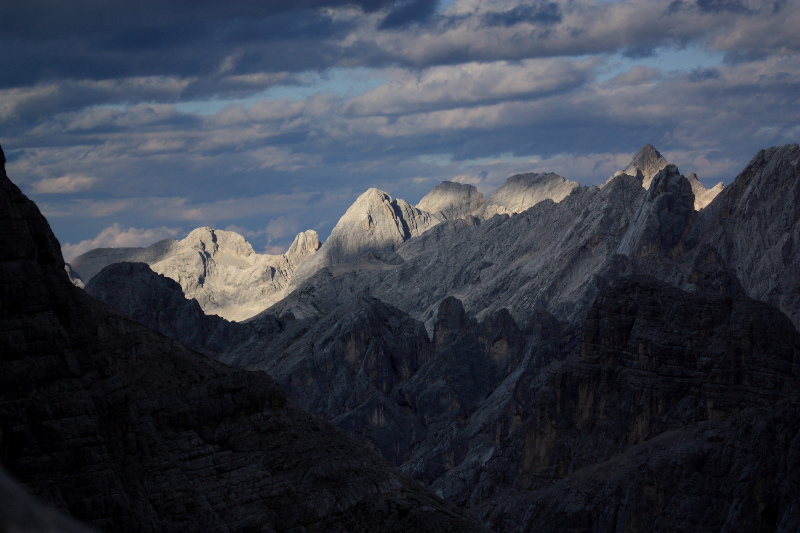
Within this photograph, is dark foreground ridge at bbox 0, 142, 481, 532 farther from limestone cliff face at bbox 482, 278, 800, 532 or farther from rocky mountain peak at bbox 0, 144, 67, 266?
limestone cliff face at bbox 482, 278, 800, 532

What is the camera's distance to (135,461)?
4575cm

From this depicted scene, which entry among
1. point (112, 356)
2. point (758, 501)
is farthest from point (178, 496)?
point (758, 501)

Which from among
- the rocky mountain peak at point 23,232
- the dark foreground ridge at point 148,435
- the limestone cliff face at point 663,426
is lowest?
the limestone cliff face at point 663,426

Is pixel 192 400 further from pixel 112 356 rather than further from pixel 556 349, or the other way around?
pixel 556 349

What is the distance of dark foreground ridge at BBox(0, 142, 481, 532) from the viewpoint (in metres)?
40.0

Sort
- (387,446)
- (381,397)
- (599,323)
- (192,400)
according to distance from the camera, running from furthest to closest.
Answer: (381,397) → (387,446) → (599,323) → (192,400)

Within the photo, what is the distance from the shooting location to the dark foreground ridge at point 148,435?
3997 centimetres

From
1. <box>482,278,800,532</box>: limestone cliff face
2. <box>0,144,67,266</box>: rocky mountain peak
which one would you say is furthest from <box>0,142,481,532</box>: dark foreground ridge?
<box>482,278,800,532</box>: limestone cliff face

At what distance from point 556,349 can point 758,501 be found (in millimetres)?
83309

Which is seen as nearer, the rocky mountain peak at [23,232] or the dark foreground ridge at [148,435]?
the dark foreground ridge at [148,435]

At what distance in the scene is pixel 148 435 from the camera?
4772 centimetres

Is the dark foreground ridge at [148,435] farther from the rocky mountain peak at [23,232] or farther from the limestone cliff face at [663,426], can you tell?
the limestone cliff face at [663,426]

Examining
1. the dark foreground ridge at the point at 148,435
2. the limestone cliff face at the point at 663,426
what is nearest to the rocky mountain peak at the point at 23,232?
the dark foreground ridge at the point at 148,435

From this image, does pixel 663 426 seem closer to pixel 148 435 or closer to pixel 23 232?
pixel 148 435
